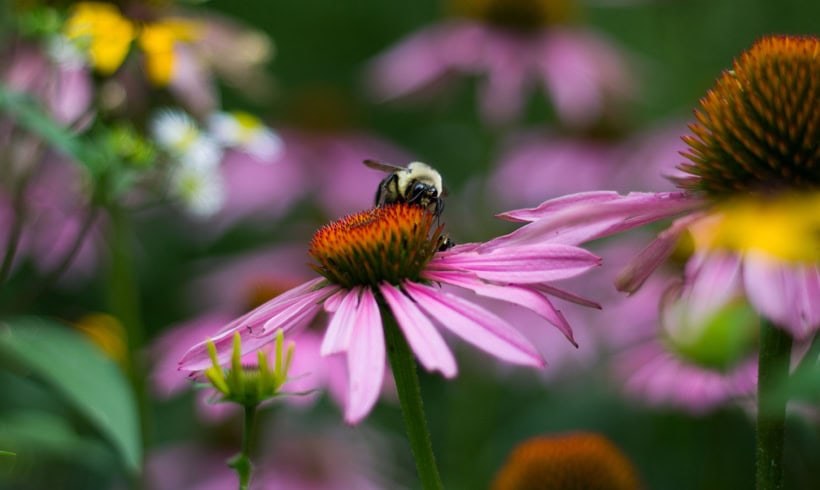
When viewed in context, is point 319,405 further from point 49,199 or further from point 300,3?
point 300,3

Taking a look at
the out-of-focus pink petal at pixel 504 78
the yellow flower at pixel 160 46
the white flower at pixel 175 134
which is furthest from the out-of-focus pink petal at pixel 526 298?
the out-of-focus pink petal at pixel 504 78

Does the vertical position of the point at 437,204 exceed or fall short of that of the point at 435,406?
it exceeds it

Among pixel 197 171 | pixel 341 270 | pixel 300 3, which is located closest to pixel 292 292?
pixel 341 270

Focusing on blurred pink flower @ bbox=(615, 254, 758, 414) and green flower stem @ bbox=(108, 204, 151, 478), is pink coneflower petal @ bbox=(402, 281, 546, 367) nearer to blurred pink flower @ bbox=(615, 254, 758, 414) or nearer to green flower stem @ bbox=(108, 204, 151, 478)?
blurred pink flower @ bbox=(615, 254, 758, 414)

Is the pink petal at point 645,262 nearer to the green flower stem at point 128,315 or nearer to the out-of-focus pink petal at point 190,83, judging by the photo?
the green flower stem at point 128,315

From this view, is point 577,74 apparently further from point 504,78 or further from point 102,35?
point 102,35

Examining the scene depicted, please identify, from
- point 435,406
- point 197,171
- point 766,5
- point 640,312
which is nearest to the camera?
point 197,171

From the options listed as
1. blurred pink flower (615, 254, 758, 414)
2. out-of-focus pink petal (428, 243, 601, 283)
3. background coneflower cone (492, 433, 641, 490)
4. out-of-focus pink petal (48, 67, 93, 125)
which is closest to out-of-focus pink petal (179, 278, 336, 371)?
out-of-focus pink petal (428, 243, 601, 283)

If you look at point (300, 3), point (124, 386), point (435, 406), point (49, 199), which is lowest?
point (435, 406)
